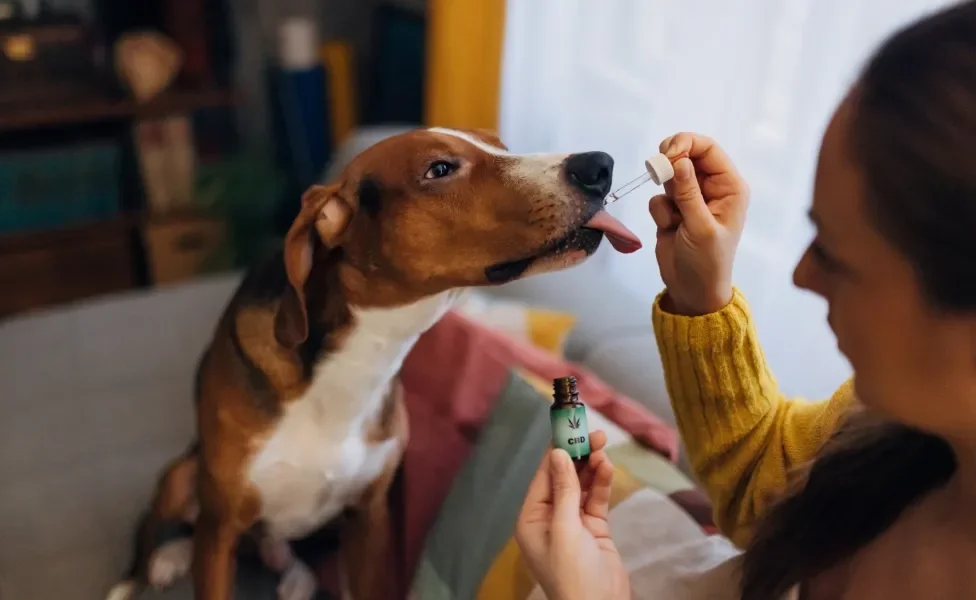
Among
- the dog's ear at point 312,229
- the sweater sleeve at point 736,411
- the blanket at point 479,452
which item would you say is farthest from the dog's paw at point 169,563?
the sweater sleeve at point 736,411

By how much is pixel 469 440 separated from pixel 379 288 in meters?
0.47

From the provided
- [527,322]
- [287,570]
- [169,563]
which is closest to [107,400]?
[169,563]

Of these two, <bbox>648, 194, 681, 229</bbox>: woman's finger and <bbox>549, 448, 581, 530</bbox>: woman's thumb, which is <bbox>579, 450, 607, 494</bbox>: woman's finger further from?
<bbox>648, 194, 681, 229</bbox>: woman's finger

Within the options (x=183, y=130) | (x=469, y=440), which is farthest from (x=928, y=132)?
(x=183, y=130)

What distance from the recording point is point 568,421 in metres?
0.86

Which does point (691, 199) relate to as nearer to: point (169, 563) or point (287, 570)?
point (287, 570)

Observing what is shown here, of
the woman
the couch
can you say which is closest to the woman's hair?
the woman

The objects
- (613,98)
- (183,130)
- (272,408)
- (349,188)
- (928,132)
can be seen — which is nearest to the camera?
(928,132)

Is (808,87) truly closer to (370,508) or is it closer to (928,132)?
(928,132)

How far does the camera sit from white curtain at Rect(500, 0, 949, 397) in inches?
53.4

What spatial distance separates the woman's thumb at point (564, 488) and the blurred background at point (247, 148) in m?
0.43

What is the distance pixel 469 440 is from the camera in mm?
1395

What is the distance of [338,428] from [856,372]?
66 centimetres

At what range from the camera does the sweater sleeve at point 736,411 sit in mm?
969
